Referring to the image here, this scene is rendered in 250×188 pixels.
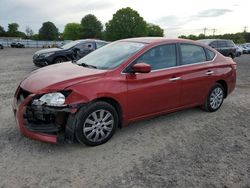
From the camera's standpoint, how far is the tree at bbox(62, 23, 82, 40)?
101600mm

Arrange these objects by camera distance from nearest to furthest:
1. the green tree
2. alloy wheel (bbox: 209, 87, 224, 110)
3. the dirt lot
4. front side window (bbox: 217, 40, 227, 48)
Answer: the dirt lot, alloy wheel (bbox: 209, 87, 224, 110), front side window (bbox: 217, 40, 227, 48), the green tree

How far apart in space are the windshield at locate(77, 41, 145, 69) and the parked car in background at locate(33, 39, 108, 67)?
6382mm

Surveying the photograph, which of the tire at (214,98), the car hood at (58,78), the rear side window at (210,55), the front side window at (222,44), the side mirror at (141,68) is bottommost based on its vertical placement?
the tire at (214,98)

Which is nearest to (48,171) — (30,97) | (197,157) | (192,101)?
(30,97)

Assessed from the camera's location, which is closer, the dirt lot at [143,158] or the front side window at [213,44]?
the dirt lot at [143,158]

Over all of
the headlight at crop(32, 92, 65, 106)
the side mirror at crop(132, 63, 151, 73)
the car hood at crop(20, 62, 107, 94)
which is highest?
the side mirror at crop(132, 63, 151, 73)

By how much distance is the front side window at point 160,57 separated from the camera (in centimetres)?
443

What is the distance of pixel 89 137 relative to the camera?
382 centimetres

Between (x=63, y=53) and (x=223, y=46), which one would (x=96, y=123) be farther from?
(x=223, y=46)

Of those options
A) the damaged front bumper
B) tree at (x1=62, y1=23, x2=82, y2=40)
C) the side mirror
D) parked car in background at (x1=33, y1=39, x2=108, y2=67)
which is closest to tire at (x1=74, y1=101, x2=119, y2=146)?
the damaged front bumper

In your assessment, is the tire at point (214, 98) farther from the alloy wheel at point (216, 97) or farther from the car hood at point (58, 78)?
the car hood at point (58, 78)

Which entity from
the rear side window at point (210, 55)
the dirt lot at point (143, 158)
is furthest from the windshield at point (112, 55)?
the rear side window at point (210, 55)

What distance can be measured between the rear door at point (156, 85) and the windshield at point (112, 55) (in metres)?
0.26

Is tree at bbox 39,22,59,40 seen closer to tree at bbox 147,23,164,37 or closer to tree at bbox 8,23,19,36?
tree at bbox 8,23,19,36
